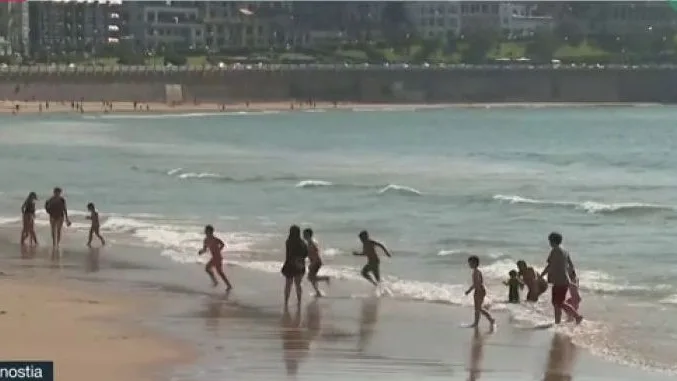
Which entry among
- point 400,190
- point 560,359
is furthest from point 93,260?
point 400,190

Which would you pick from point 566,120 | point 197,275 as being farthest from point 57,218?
point 566,120

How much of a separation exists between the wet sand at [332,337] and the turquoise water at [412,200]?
2.50 feet

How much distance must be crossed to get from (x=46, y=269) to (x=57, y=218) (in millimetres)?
2010

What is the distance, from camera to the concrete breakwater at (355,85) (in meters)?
122

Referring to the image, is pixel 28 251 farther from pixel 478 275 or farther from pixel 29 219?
pixel 478 275

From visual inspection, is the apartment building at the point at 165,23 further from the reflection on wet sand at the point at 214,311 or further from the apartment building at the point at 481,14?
the reflection on wet sand at the point at 214,311

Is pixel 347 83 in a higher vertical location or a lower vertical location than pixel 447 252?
lower

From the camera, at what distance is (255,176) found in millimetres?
45250

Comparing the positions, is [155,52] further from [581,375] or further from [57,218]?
[581,375]

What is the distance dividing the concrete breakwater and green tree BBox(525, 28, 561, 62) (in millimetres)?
11809

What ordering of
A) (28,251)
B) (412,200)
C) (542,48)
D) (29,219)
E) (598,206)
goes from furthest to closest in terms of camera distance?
1. (542,48)
2. (412,200)
3. (598,206)
4. (29,219)
5. (28,251)

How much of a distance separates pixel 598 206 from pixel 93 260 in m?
15.8

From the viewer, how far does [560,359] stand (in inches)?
528

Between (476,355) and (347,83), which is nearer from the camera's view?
(476,355)
